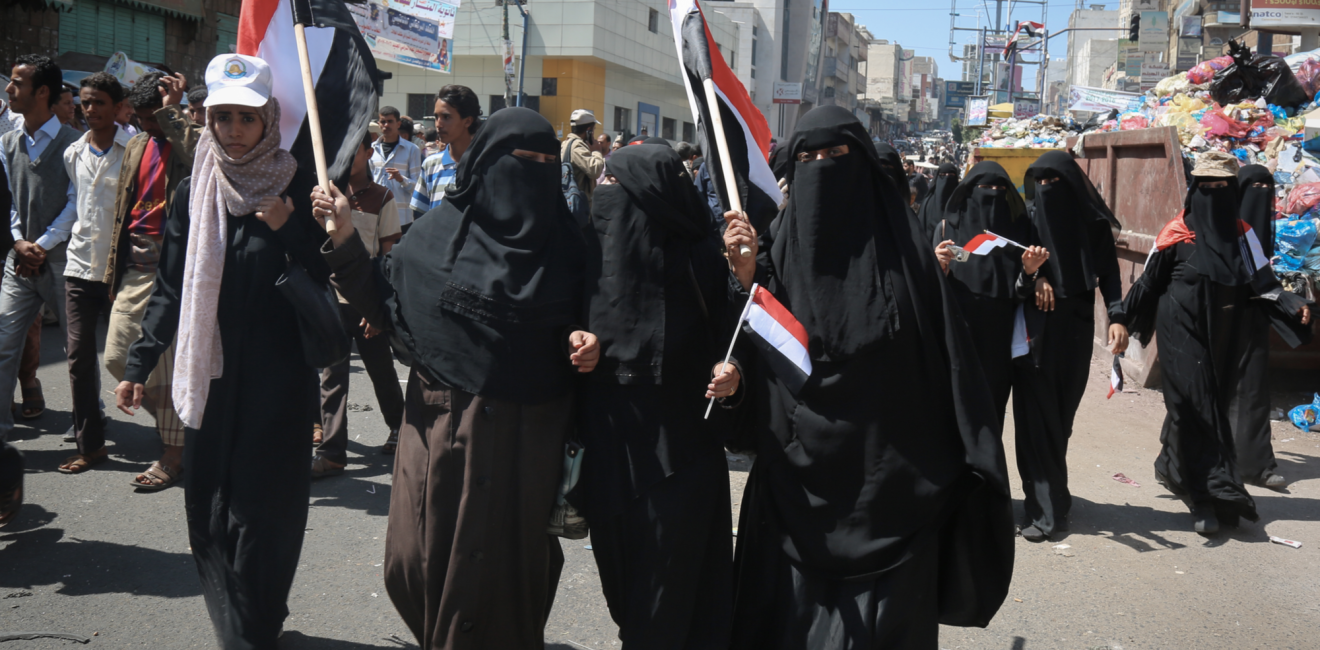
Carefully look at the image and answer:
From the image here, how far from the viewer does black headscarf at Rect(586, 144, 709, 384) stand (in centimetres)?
254

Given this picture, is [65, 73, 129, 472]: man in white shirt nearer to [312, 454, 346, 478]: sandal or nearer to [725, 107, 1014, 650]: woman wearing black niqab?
[312, 454, 346, 478]: sandal

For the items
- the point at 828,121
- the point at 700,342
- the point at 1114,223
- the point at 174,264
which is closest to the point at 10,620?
the point at 174,264

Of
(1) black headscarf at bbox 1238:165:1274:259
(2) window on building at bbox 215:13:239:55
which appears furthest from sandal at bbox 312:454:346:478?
Answer: (2) window on building at bbox 215:13:239:55

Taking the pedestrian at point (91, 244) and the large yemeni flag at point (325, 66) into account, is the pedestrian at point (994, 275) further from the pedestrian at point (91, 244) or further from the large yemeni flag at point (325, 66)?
the pedestrian at point (91, 244)

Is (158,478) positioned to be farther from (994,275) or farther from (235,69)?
(994,275)

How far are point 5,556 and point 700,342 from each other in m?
2.89

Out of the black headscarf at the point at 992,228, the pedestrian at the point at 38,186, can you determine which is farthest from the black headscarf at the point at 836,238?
the pedestrian at the point at 38,186

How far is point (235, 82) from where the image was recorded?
2.86 meters

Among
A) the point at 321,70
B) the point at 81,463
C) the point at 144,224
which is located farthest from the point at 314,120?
the point at 81,463

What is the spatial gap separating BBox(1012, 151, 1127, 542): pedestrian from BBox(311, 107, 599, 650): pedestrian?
2707 millimetres

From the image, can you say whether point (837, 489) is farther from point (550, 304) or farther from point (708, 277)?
point (550, 304)

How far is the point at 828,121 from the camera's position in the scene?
8.73 ft

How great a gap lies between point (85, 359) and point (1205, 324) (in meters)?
5.31

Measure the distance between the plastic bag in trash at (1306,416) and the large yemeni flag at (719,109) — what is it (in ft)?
17.1
